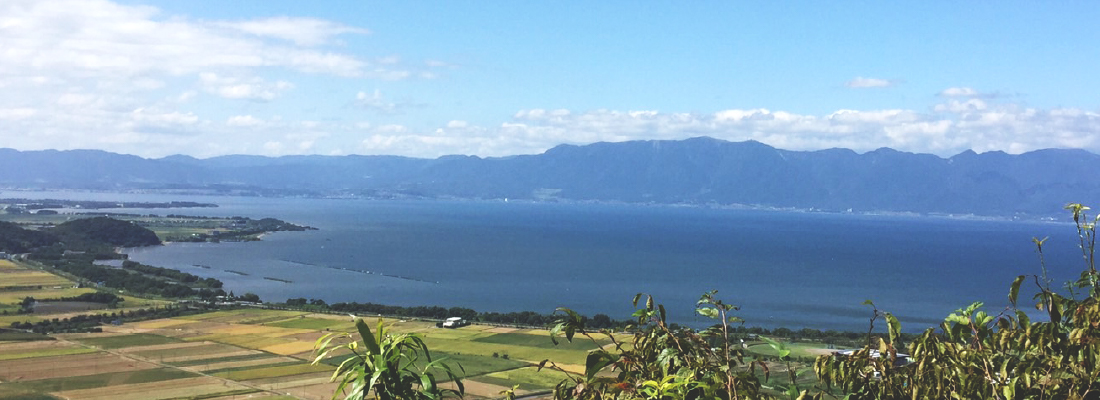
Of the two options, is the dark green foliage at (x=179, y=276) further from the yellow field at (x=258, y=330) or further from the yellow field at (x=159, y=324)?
the yellow field at (x=258, y=330)

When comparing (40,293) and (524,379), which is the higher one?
(40,293)

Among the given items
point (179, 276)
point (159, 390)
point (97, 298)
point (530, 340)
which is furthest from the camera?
point (179, 276)

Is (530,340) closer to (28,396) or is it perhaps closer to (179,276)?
(28,396)

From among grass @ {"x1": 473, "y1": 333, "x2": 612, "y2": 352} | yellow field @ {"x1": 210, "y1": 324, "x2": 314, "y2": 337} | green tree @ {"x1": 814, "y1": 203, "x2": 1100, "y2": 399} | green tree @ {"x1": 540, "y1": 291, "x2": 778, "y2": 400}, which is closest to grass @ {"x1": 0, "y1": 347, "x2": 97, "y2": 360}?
yellow field @ {"x1": 210, "y1": 324, "x2": 314, "y2": 337}

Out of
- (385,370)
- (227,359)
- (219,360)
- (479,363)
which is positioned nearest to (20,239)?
(227,359)

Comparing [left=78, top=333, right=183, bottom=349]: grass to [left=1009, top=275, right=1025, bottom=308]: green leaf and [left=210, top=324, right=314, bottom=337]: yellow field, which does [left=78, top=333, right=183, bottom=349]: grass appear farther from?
[left=1009, top=275, right=1025, bottom=308]: green leaf

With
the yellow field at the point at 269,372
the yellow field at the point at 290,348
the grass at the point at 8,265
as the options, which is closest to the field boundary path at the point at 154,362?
the yellow field at the point at 269,372

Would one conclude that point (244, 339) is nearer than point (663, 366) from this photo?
No
